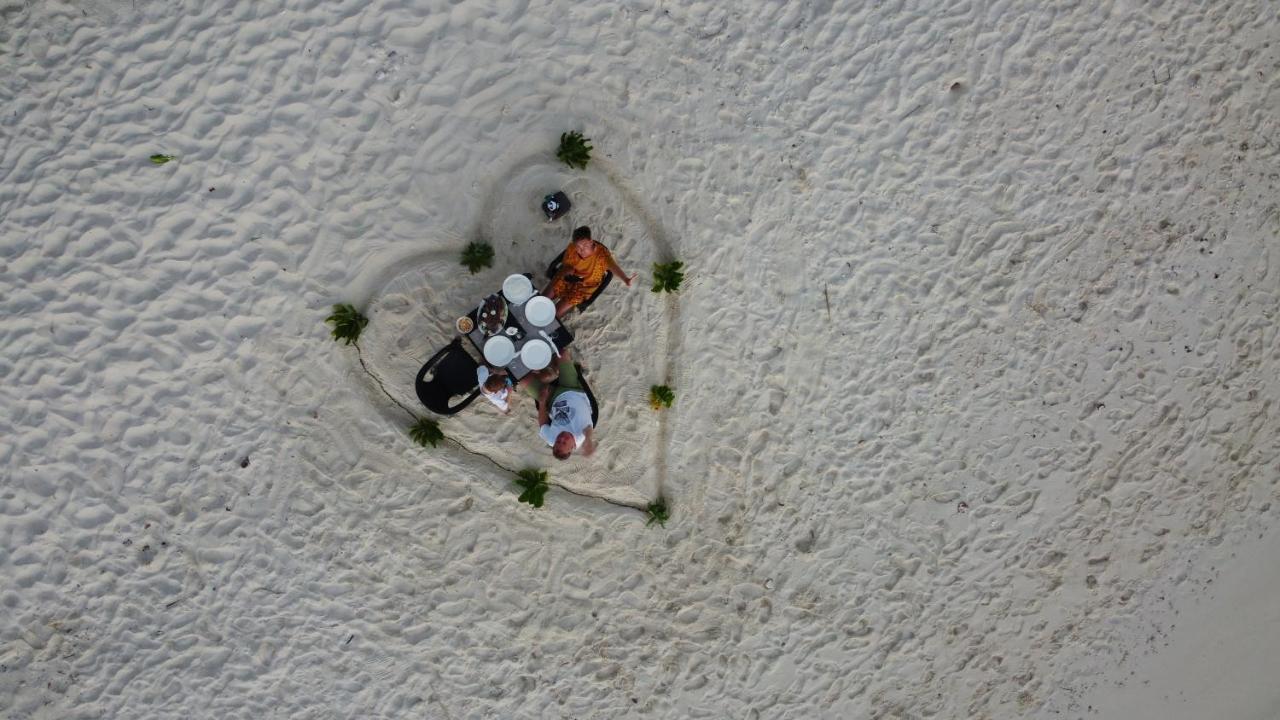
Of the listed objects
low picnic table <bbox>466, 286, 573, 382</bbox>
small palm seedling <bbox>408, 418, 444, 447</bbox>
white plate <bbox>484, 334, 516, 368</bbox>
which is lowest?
small palm seedling <bbox>408, 418, 444, 447</bbox>

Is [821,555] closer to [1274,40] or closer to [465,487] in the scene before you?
[465,487]

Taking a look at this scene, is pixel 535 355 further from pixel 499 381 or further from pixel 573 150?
pixel 573 150

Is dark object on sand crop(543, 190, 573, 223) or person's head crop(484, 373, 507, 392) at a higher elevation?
dark object on sand crop(543, 190, 573, 223)

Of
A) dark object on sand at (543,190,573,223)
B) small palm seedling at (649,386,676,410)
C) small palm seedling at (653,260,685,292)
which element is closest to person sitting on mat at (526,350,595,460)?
small palm seedling at (649,386,676,410)

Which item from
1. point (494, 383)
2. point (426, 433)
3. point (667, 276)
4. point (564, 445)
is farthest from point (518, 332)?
point (667, 276)

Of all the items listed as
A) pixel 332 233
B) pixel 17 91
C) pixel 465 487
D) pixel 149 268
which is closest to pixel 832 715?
pixel 465 487

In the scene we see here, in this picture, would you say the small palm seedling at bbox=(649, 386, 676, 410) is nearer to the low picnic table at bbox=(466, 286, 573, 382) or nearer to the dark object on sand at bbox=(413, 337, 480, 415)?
the low picnic table at bbox=(466, 286, 573, 382)
